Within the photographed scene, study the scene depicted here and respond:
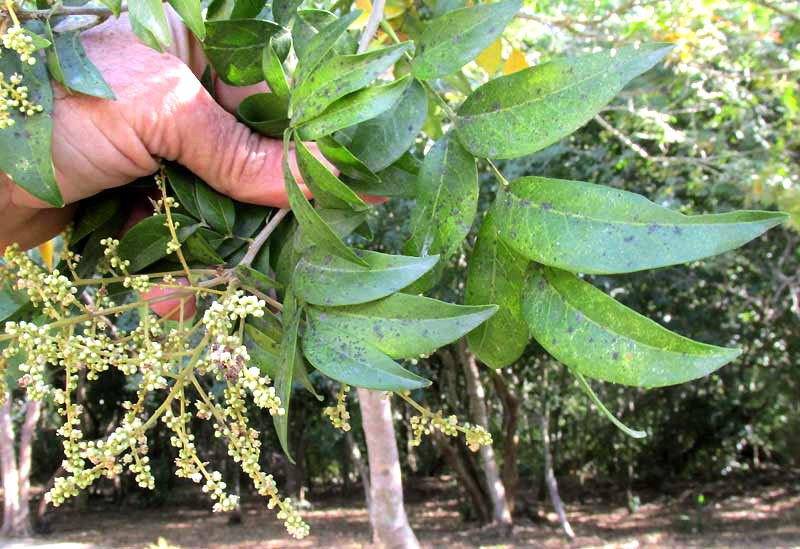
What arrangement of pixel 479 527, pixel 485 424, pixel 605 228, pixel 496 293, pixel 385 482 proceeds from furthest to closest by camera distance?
pixel 479 527, pixel 485 424, pixel 385 482, pixel 496 293, pixel 605 228

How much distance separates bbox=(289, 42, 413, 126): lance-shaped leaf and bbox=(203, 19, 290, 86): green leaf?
0.12 metres

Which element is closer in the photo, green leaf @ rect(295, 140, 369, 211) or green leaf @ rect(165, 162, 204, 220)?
green leaf @ rect(295, 140, 369, 211)

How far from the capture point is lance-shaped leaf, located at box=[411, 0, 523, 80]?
56 centimetres

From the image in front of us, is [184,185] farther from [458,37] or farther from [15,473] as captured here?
[15,473]

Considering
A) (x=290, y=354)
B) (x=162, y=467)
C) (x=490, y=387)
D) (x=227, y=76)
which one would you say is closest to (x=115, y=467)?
(x=290, y=354)

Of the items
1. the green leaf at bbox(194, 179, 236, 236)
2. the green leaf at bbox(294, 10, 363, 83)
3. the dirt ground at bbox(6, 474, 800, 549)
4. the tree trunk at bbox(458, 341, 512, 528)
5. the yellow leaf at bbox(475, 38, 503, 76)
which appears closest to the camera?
the green leaf at bbox(294, 10, 363, 83)

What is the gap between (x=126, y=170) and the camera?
0.64 m

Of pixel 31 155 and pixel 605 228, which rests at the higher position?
pixel 31 155

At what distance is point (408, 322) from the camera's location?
49 centimetres

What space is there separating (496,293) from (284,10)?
1.04 feet

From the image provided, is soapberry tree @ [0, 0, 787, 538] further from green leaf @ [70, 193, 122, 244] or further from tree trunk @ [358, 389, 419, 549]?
tree trunk @ [358, 389, 419, 549]

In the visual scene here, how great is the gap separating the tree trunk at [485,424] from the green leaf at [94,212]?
465 centimetres

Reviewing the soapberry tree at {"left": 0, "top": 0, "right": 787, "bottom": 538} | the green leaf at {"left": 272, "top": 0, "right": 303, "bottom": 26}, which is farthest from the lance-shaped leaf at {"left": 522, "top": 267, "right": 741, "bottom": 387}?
the green leaf at {"left": 272, "top": 0, "right": 303, "bottom": 26}

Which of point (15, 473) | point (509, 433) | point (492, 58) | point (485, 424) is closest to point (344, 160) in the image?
point (492, 58)
